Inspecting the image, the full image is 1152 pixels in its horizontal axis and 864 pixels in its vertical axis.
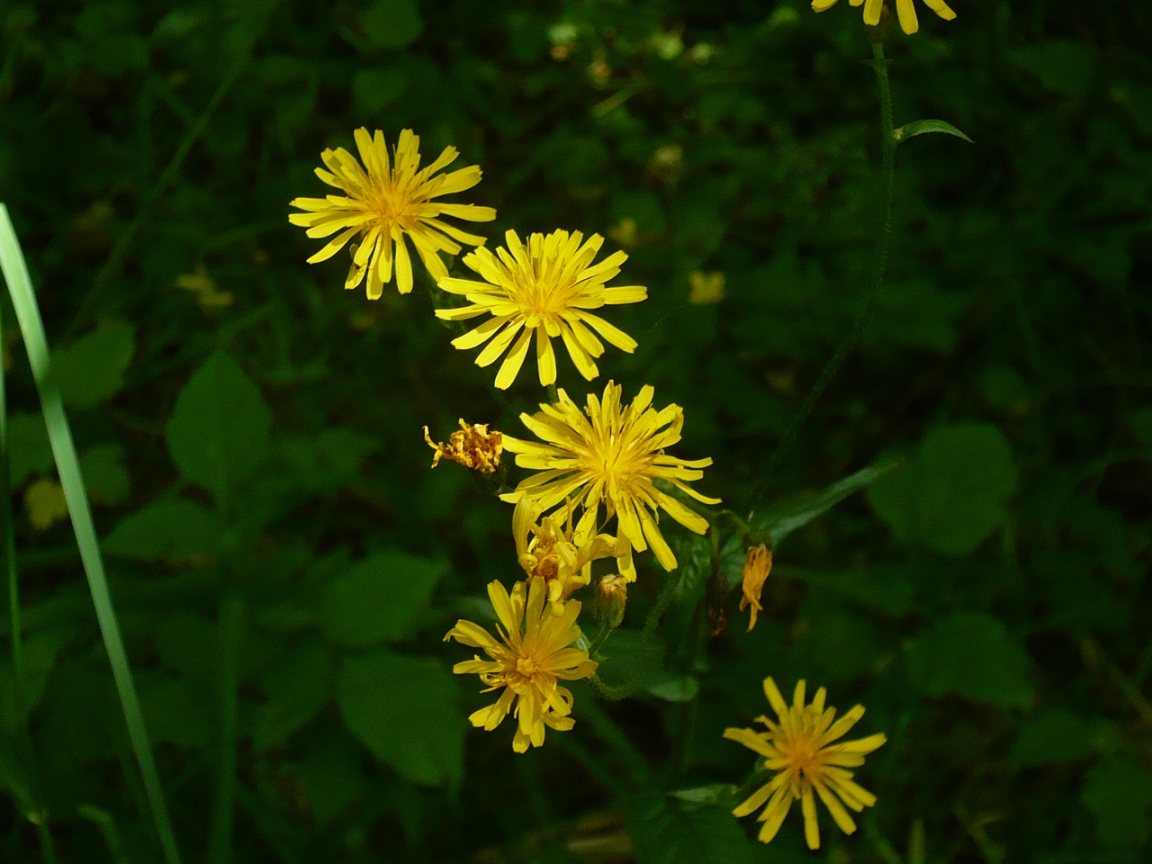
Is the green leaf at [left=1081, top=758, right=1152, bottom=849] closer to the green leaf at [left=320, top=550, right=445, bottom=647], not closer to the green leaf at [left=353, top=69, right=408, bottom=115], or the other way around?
the green leaf at [left=320, top=550, right=445, bottom=647]

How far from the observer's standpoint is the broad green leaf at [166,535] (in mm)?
2107

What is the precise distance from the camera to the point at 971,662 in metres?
2.15

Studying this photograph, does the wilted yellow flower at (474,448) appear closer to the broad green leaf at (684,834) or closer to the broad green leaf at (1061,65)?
the broad green leaf at (684,834)

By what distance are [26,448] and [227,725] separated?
0.87m

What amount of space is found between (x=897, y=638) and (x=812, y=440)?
74cm

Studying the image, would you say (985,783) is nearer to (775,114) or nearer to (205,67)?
(775,114)

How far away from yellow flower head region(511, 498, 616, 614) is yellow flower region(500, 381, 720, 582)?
0.08 m

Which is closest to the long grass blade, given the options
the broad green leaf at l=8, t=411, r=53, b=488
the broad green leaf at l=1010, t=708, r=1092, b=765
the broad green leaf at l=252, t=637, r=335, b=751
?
the broad green leaf at l=252, t=637, r=335, b=751

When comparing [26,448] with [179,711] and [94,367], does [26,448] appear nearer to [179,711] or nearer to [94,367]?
[94,367]

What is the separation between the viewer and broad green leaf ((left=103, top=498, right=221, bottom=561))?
83.0 inches

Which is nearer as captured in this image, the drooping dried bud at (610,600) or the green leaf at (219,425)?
the drooping dried bud at (610,600)

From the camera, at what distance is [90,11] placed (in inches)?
Result: 119

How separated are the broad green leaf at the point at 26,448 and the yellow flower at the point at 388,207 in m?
1.03

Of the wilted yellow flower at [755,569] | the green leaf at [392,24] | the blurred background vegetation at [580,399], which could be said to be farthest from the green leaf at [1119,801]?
the green leaf at [392,24]
